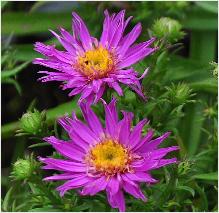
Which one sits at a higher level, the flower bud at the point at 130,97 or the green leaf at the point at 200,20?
the green leaf at the point at 200,20

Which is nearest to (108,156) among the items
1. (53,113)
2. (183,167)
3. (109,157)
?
(109,157)

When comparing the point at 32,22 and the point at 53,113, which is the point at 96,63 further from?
Result: the point at 32,22

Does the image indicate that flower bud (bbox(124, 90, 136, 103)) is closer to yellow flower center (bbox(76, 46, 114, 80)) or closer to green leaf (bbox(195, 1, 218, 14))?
yellow flower center (bbox(76, 46, 114, 80))

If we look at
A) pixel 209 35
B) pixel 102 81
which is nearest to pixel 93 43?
pixel 102 81

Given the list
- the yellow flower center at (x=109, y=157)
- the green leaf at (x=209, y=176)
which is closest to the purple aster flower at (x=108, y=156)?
the yellow flower center at (x=109, y=157)

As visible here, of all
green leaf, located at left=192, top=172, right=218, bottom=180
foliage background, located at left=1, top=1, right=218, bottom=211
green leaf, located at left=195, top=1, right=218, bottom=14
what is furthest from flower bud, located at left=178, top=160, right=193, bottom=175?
green leaf, located at left=195, top=1, right=218, bottom=14

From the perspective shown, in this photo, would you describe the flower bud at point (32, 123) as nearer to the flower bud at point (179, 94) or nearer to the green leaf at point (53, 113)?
the flower bud at point (179, 94)
